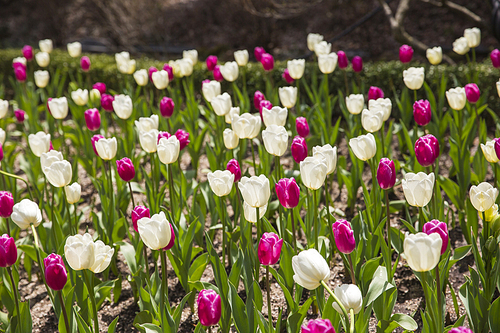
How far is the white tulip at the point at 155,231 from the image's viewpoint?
1.74m

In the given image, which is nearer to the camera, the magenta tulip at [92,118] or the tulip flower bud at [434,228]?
the tulip flower bud at [434,228]

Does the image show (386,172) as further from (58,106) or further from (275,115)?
(58,106)

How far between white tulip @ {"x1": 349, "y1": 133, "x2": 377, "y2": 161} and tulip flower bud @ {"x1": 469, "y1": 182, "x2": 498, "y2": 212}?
1.64 feet

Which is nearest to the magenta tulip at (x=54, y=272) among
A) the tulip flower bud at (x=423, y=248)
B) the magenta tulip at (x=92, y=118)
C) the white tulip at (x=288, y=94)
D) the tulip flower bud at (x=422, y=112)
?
the tulip flower bud at (x=423, y=248)

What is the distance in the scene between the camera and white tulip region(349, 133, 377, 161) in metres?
2.28

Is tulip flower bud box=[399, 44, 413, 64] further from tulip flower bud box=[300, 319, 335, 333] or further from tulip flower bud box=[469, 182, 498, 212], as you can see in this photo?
tulip flower bud box=[300, 319, 335, 333]

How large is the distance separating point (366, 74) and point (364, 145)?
279 cm

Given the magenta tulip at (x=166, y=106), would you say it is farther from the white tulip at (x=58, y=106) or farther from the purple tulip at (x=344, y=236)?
the purple tulip at (x=344, y=236)

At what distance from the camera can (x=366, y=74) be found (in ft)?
16.0

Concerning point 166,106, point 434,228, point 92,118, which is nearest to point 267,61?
point 166,106

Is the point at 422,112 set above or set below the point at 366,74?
above

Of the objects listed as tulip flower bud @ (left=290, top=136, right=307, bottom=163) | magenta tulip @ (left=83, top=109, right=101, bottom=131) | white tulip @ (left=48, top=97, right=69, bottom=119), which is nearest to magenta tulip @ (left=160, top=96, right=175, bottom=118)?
magenta tulip @ (left=83, top=109, right=101, bottom=131)

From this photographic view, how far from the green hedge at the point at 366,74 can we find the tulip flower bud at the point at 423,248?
9.32 feet

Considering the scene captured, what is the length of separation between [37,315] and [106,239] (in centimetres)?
54
